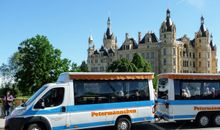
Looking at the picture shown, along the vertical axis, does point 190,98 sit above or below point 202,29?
below

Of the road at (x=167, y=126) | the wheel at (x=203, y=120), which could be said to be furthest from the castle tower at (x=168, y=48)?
the wheel at (x=203, y=120)

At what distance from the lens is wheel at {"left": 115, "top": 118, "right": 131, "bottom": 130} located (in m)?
15.3

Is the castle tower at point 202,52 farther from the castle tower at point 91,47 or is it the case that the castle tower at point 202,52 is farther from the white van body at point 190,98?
the white van body at point 190,98

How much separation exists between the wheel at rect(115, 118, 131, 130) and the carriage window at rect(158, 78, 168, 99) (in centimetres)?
263

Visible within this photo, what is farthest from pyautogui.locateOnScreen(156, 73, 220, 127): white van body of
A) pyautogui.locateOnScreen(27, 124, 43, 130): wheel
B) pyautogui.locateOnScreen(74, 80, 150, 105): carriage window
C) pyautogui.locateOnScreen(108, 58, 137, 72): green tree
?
pyautogui.locateOnScreen(108, 58, 137, 72): green tree

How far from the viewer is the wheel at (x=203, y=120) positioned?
16997mm

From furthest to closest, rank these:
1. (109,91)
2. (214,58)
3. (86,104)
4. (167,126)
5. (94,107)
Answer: (214,58) < (167,126) < (109,91) < (94,107) < (86,104)

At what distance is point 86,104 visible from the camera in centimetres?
1466

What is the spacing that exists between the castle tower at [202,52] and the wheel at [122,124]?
104 metres

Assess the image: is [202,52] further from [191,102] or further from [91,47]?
[191,102]

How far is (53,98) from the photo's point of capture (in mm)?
14000

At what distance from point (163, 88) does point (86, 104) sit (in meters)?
4.62

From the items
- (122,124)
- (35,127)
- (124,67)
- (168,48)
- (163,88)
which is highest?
(168,48)

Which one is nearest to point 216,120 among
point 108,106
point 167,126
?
point 167,126
